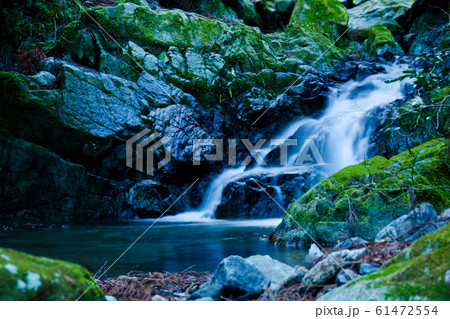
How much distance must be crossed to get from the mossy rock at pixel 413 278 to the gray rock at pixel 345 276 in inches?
7.5

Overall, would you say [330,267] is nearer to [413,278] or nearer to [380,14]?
[413,278]

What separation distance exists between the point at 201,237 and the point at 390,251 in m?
4.16

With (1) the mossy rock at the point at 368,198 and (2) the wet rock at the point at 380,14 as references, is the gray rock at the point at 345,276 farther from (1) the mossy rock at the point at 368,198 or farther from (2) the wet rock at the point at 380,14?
(2) the wet rock at the point at 380,14

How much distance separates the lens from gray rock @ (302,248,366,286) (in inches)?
75.7

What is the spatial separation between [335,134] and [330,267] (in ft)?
28.7

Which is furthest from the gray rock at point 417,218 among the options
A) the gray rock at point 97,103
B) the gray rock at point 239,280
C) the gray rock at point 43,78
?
the gray rock at point 43,78

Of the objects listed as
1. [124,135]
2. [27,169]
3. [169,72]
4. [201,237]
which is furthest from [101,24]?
[201,237]

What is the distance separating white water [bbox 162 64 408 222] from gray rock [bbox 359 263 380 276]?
23.2 feet

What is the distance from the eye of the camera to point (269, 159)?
10281mm

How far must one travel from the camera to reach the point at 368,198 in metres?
4.16

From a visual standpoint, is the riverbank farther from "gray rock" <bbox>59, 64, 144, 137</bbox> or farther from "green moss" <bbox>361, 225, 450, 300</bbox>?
"gray rock" <bbox>59, 64, 144, 137</bbox>

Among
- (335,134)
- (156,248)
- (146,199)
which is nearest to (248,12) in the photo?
(335,134)

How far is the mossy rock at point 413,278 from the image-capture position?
1.36 meters

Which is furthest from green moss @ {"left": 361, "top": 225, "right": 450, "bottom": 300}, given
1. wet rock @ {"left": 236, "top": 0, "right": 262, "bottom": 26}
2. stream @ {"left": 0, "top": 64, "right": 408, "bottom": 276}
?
wet rock @ {"left": 236, "top": 0, "right": 262, "bottom": 26}
